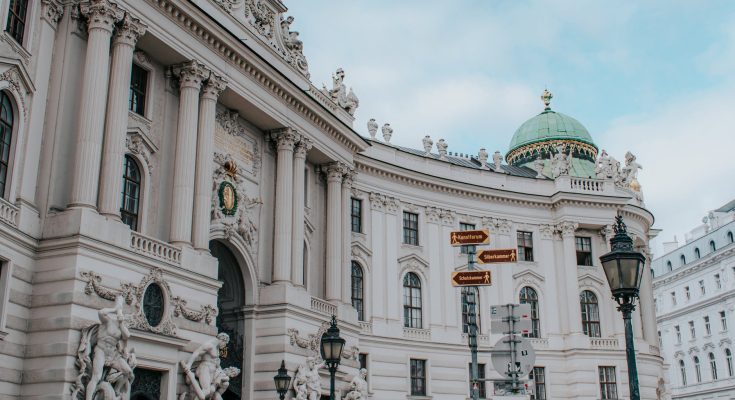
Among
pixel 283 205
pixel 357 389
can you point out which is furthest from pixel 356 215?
pixel 357 389

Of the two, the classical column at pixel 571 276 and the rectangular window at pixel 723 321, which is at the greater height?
the rectangular window at pixel 723 321

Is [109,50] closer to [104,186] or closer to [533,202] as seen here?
[104,186]

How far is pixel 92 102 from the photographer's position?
23922mm

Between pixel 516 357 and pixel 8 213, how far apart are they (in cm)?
1333

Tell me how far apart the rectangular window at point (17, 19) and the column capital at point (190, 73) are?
6.27m

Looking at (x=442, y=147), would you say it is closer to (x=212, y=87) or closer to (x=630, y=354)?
(x=212, y=87)

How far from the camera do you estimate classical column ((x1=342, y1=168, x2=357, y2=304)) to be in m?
37.0

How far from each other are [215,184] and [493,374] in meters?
20.1

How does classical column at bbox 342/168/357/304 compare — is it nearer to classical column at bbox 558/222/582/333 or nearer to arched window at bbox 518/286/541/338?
arched window at bbox 518/286/541/338

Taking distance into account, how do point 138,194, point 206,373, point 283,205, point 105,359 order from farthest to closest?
point 283,205 < point 138,194 < point 206,373 < point 105,359

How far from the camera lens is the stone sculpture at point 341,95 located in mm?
39594

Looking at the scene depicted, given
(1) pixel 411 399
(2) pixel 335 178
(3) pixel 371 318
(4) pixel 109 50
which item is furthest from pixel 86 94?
(1) pixel 411 399

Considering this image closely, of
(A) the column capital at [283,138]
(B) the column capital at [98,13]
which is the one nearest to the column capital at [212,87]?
(A) the column capital at [283,138]

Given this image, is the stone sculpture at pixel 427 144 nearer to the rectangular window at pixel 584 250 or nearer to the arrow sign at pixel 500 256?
the rectangular window at pixel 584 250
